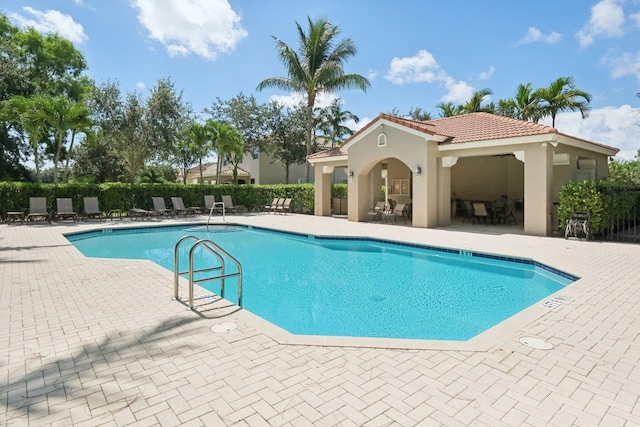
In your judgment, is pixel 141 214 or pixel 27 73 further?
pixel 27 73

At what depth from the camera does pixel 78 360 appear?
4008 mm

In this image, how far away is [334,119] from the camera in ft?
123

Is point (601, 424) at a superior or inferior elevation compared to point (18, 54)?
inferior

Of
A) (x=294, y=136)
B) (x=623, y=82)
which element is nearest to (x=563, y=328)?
(x=623, y=82)

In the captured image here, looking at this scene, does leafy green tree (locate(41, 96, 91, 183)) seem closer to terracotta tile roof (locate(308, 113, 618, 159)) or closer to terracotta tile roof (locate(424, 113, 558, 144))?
terracotta tile roof (locate(308, 113, 618, 159))

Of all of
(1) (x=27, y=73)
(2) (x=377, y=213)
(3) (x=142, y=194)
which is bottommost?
(2) (x=377, y=213)

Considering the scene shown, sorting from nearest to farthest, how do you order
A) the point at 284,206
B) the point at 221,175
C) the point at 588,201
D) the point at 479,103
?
1. the point at 588,201
2. the point at 284,206
3. the point at 479,103
4. the point at 221,175

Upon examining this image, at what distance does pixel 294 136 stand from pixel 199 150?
416 inches

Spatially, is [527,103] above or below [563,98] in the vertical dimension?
above

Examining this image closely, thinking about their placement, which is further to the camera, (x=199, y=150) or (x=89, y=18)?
(x=199, y=150)

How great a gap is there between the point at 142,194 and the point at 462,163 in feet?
66.0

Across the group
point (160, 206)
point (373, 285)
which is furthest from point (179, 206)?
point (373, 285)

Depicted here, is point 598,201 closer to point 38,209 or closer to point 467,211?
point 467,211

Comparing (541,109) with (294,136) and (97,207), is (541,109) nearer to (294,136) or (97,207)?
(294,136)
